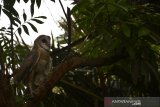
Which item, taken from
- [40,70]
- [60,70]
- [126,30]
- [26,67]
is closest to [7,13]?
[26,67]

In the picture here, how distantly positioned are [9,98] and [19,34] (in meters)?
1.09

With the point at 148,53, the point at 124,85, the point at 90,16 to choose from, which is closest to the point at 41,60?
the point at 90,16

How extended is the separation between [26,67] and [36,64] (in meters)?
0.21

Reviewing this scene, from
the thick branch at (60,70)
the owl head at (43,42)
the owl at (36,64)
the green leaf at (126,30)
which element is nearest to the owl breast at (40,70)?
the owl at (36,64)

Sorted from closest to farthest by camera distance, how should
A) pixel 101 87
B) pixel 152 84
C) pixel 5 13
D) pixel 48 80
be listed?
pixel 48 80 → pixel 5 13 → pixel 152 84 → pixel 101 87

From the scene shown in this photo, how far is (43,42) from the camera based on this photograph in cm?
351

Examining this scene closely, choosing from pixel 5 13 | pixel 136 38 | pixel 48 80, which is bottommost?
pixel 48 80

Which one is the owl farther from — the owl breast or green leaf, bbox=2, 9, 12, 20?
green leaf, bbox=2, 9, 12, 20

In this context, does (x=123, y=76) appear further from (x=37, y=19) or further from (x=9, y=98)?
(x=9, y=98)

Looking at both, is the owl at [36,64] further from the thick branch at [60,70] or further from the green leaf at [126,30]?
the green leaf at [126,30]

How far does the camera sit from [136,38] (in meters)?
2.79

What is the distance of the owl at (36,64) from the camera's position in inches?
129

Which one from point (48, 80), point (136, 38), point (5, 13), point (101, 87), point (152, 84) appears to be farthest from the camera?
point (101, 87)

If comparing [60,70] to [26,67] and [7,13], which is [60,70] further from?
[7,13]
